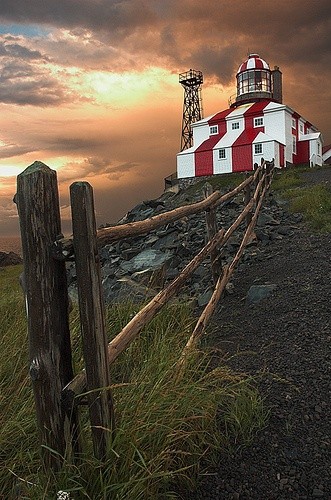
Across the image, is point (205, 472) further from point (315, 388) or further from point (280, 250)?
point (280, 250)

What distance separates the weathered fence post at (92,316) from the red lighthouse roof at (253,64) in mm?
41938

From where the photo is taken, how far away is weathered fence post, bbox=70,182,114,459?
257cm

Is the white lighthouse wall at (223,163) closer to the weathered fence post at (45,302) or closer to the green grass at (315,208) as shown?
the green grass at (315,208)

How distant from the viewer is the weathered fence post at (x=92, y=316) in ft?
8.44

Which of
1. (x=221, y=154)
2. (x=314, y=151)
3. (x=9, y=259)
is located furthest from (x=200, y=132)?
(x=9, y=259)

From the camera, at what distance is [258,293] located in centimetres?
684

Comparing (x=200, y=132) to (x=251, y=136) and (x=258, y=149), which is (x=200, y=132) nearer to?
(x=251, y=136)

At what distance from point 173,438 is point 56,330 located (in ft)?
3.25

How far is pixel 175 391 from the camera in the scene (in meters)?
3.23

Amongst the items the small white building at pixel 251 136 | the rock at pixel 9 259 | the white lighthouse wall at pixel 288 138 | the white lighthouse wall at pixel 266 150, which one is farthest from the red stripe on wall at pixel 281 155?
the rock at pixel 9 259

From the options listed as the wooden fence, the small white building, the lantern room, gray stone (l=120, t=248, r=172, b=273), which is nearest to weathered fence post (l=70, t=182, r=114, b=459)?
the wooden fence

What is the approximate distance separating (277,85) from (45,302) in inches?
1776

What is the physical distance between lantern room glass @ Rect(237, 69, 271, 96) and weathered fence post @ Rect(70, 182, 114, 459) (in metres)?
41.0

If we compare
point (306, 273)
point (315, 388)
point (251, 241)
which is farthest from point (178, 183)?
point (315, 388)
